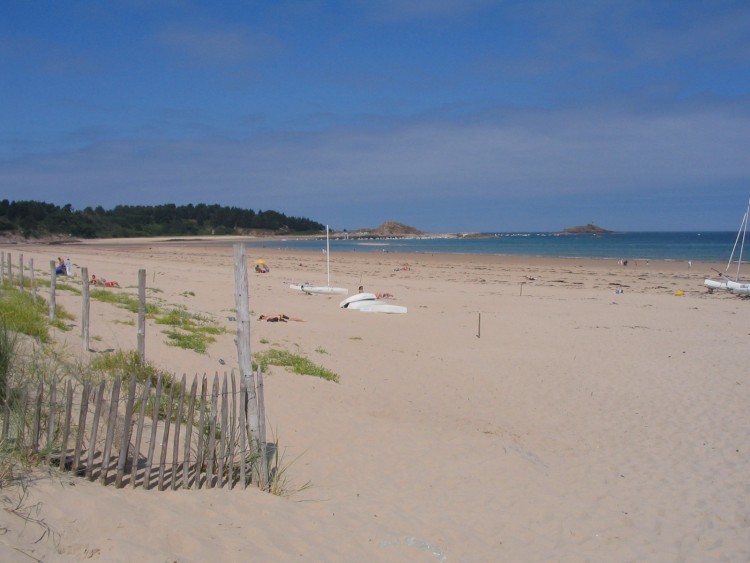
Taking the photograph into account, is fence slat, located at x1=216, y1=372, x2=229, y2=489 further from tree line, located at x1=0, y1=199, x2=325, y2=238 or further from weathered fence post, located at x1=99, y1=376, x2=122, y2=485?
tree line, located at x1=0, y1=199, x2=325, y2=238

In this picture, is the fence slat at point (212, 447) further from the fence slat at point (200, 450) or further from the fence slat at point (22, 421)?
the fence slat at point (22, 421)

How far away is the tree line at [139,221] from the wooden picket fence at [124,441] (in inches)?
3482

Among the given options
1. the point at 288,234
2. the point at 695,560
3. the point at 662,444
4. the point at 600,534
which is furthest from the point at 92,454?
the point at 288,234

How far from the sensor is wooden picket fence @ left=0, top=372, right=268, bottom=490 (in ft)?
15.6

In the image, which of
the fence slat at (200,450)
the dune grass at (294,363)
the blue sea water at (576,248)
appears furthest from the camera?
the blue sea water at (576,248)

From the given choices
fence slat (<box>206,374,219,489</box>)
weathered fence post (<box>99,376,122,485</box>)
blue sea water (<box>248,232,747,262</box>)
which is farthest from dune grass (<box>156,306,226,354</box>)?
blue sea water (<box>248,232,747,262</box>)

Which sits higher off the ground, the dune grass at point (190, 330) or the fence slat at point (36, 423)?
the fence slat at point (36, 423)

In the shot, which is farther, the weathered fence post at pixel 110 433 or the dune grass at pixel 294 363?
the dune grass at pixel 294 363


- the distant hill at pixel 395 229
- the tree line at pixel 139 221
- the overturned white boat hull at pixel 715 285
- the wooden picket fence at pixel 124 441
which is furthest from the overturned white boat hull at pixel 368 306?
the distant hill at pixel 395 229

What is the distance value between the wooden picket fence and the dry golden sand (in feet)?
0.74

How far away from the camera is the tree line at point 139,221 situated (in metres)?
87.7

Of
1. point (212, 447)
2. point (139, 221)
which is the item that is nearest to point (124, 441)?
point (212, 447)

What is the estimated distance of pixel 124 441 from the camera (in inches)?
193

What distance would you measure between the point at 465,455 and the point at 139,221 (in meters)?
125
